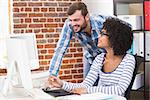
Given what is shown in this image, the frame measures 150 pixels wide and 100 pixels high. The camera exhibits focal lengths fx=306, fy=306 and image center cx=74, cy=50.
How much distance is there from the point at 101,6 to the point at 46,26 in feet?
2.60

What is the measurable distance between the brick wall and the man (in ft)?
3.59

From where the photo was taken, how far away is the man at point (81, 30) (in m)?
2.79

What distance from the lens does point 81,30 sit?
2889 millimetres

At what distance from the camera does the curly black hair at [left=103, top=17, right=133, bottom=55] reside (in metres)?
2.15

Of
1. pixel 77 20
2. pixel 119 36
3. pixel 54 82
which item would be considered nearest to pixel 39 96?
pixel 54 82

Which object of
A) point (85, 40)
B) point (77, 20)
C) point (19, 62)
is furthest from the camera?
point (85, 40)

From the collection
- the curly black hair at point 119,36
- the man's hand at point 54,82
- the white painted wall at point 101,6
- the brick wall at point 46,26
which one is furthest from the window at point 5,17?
the curly black hair at point 119,36

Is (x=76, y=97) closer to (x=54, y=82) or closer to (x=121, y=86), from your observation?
(x=121, y=86)

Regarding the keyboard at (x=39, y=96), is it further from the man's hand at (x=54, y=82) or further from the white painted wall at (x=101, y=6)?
the white painted wall at (x=101, y=6)

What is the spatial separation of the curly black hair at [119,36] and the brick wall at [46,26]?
2.06 metres

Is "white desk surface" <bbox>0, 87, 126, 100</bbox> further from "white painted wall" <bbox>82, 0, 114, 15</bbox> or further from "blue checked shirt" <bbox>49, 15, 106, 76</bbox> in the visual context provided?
"white painted wall" <bbox>82, 0, 114, 15</bbox>

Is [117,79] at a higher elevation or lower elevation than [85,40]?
lower

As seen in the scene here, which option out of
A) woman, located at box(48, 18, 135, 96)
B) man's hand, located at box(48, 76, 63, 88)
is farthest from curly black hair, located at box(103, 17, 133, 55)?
man's hand, located at box(48, 76, 63, 88)

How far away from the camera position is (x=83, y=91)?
1922 mm
